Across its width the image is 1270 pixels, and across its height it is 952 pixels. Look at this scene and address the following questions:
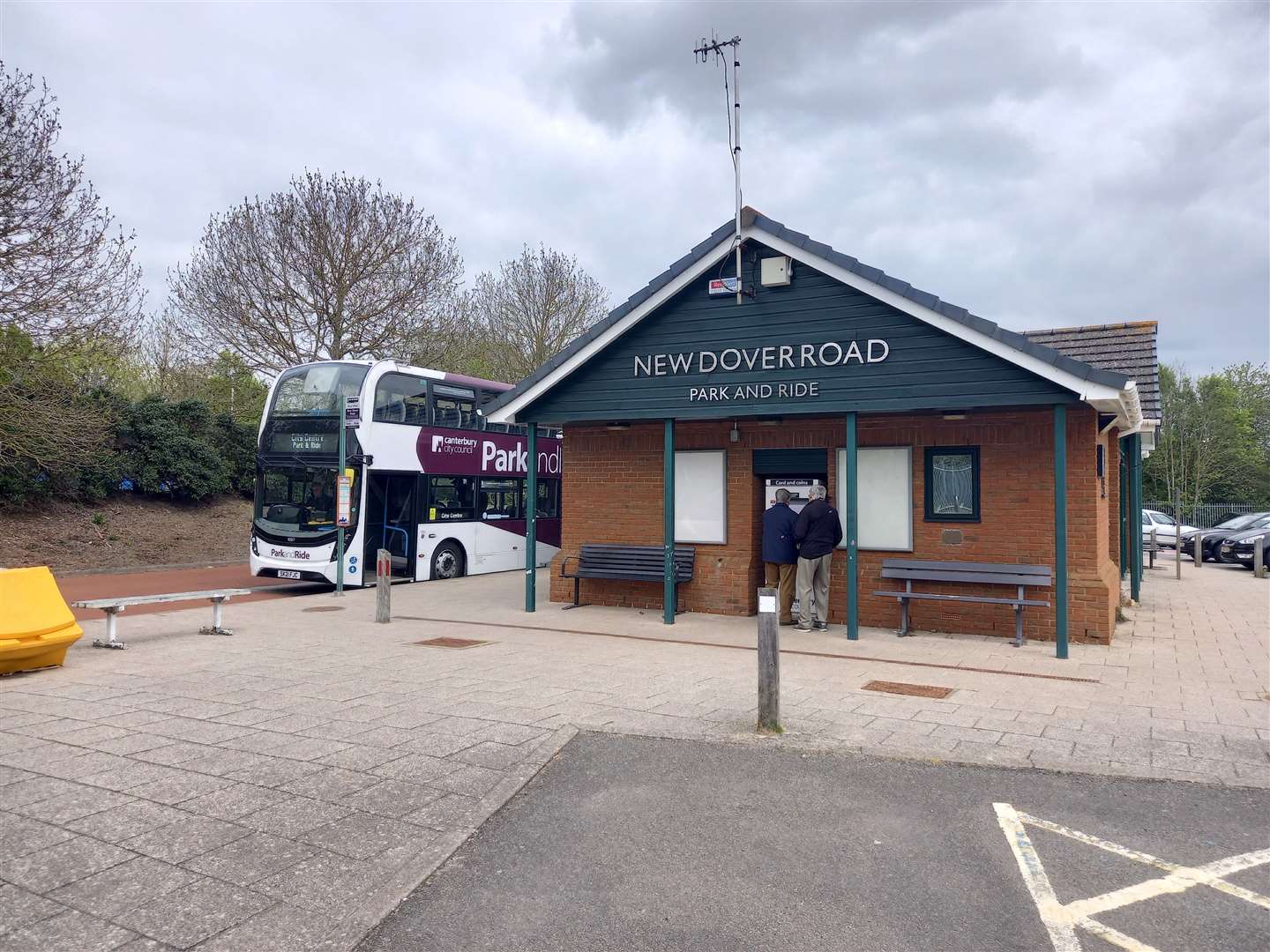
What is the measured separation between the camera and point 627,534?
13.0 m

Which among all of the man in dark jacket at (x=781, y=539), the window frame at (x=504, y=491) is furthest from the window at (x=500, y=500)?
the man in dark jacket at (x=781, y=539)

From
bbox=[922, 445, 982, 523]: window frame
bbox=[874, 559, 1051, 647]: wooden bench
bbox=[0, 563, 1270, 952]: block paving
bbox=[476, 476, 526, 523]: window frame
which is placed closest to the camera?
bbox=[0, 563, 1270, 952]: block paving

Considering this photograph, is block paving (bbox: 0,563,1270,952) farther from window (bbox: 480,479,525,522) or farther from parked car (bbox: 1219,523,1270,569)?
parked car (bbox: 1219,523,1270,569)

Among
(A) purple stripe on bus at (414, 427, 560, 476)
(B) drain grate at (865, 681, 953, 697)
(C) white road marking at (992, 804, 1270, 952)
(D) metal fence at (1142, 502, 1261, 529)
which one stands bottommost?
(C) white road marking at (992, 804, 1270, 952)

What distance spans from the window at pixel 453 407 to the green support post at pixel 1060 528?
37.5 feet

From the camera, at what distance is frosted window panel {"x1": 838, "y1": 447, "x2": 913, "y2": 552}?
11117mm

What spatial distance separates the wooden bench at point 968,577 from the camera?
9961mm

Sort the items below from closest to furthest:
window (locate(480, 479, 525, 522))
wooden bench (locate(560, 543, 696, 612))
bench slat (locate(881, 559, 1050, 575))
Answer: bench slat (locate(881, 559, 1050, 575))
wooden bench (locate(560, 543, 696, 612))
window (locate(480, 479, 525, 522))

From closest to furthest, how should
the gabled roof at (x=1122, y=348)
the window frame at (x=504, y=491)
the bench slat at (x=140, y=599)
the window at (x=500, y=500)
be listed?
1. the bench slat at (x=140, y=599)
2. the gabled roof at (x=1122, y=348)
3. the window frame at (x=504, y=491)
4. the window at (x=500, y=500)

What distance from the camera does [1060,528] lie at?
9312 mm

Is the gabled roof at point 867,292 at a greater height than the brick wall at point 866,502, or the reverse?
the gabled roof at point 867,292

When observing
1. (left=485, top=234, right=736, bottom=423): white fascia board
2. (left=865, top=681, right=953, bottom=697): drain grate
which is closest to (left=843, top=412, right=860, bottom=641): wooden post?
(left=865, top=681, right=953, bottom=697): drain grate

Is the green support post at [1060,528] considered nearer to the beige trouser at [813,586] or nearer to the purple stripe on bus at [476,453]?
the beige trouser at [813,586]

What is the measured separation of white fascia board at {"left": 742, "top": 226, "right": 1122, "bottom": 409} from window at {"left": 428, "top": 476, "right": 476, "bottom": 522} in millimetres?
Result: 8639
